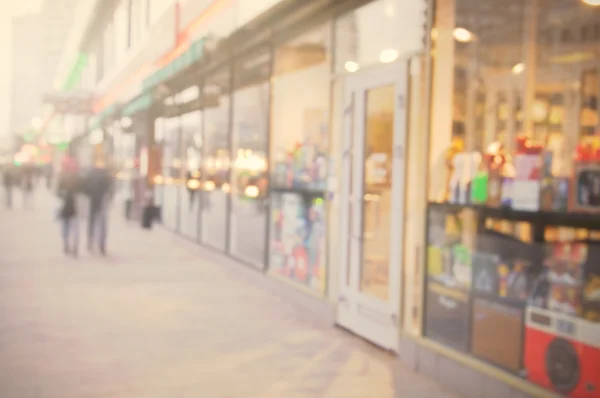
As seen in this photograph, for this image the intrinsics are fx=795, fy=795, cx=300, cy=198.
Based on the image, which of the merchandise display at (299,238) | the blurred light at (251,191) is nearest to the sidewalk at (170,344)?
the merchandise display at (299,238)

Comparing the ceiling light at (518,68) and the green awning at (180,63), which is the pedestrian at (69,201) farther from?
the ceiling light at (518,68)

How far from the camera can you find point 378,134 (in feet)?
25.0

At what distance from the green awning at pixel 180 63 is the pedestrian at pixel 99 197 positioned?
1.93 meters

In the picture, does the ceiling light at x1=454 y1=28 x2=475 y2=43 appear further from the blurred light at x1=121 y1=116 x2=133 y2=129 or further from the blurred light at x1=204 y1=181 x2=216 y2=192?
the blurred light at x1=121 y1=116 x2=133 y2=129

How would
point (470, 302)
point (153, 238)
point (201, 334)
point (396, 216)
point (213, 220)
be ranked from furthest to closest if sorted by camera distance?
1. point (153, 238)
2. point (213, 220)
3. point (201, 334)
4. point (396, 216)
5. point (470, 302)

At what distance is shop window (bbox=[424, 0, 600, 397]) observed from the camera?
4949 millimetres

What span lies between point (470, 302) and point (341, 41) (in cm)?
347

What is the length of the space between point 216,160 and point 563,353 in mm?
9310

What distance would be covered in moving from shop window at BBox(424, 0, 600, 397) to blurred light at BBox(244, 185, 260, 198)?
449 centimetres

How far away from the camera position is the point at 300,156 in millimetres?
9578

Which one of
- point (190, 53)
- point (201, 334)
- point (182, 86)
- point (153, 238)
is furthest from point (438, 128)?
point (153, 238)

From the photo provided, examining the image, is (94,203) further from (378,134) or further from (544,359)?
(544,359)

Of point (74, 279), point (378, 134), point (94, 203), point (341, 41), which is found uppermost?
point (341, 41)

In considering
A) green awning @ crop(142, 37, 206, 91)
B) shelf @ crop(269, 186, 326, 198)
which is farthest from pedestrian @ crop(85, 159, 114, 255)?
shelf @ crop(269, 186, 326, 198)
